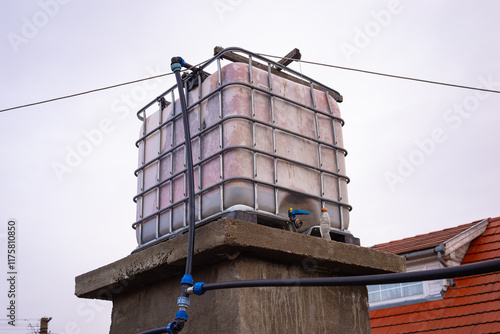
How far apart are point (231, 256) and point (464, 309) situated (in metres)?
7.29

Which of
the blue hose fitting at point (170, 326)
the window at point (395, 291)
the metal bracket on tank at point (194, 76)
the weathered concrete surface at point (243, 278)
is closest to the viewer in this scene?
the blue hose fitting at point (170, 326)

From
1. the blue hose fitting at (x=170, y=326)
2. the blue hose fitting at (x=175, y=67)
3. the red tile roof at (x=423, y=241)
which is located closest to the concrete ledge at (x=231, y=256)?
the blue hose fitting at (x=170, y=326)

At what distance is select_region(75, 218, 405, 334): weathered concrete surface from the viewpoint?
11.1 feet

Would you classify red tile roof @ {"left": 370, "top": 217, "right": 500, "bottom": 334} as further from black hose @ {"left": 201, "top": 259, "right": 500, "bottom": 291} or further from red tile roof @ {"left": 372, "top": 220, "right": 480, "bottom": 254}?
black hose @ {"left": 201, "top": 259, "right": 500, "bottom": 291}

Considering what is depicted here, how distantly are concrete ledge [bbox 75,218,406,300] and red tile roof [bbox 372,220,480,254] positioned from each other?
7.01m

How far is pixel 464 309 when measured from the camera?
9.38m

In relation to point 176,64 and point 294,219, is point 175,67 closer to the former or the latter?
point 176,64

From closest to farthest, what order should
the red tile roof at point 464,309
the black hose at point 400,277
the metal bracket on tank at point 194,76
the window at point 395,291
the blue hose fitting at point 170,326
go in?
the black hose at point 400,277 → the blue hose fitting at point 170,326 → the metal bracket on tank at point 194,76 → the red tile roof at point 464,309 → the window at point 395,291

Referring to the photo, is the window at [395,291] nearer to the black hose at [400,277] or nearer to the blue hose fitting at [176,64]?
the blue hose fitting at [176,64]

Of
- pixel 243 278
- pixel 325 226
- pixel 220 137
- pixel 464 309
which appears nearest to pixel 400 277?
pixel 243 278

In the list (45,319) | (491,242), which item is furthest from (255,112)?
(45,319)

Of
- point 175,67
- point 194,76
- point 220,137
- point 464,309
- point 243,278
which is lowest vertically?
point 243,278

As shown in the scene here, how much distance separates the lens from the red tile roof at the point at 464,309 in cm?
891

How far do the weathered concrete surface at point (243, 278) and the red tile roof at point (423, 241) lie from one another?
276 inches
